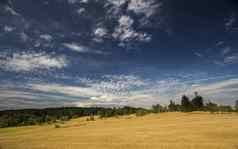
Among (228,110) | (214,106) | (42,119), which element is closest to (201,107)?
(214,106)

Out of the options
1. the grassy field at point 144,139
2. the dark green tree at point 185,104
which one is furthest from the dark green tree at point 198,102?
the grassy field at point 144,139

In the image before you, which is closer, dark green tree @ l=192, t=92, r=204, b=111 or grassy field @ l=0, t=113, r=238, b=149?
grassy field @ l=0, t=113, r=238, b=149

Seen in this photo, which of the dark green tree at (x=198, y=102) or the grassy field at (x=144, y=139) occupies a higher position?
the dark green tree at (x=198, y=102)

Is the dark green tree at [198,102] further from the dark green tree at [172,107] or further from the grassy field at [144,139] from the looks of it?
the grassy field at [144,139]

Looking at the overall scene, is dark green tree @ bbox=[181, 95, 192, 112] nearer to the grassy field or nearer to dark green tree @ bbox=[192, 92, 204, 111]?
dark green tree @ bbox=[192, 92, 204, 111]

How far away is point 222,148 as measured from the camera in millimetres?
18906

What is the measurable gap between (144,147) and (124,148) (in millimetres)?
1867

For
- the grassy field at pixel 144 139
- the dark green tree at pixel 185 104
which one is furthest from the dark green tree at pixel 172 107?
the grassy field at pixel 144 139

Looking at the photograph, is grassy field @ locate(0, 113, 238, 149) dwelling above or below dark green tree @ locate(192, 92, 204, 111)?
below

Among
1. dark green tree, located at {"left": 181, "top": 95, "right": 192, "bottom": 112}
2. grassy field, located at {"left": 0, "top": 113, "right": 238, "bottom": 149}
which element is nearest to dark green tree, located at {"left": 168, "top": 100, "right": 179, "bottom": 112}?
dark green tree, located at {"left": 181, "top": 95, "right": 192, "bottom": 112}

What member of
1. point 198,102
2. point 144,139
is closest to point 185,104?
point 198,102

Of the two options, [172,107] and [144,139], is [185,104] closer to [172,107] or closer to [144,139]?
[172,107]

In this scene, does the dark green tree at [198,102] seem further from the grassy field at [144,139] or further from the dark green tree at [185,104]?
the grassy field at [144,139]

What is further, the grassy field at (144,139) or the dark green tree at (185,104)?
the dark green tree at (185,104)
